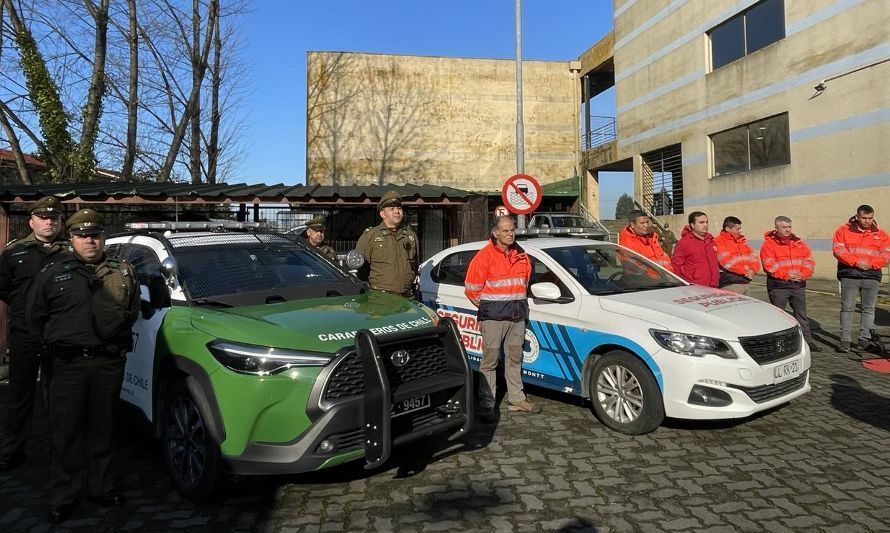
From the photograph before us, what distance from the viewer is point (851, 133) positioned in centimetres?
1469

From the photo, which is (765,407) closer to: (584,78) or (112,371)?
(112,371)

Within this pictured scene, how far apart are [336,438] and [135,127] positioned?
19494mm

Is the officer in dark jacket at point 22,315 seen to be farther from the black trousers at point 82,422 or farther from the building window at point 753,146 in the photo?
the building window at point 753,146

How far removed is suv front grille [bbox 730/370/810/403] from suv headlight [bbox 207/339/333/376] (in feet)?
10.1

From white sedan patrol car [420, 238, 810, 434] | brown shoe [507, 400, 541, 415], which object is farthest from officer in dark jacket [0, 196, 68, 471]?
brown shoe [507, 400, 541, 415]

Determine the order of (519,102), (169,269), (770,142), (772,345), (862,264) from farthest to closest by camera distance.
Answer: (770,142) < (519,102) < (862,264) < (772,345) < (169,269)

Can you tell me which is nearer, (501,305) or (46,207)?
(46,207)

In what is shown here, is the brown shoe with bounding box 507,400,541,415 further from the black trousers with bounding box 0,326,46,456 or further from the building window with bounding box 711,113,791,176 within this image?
the building window with bounding box 711,113,791,176

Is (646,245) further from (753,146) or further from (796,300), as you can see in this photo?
(753,146)

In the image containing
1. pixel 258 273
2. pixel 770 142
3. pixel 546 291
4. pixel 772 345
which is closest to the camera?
pixel 258 273

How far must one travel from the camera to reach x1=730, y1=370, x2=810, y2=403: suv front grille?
14.3ft

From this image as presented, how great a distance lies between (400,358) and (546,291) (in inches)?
72.4

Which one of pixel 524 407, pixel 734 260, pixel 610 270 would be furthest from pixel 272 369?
pixel 734 260

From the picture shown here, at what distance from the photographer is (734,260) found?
7.23m
